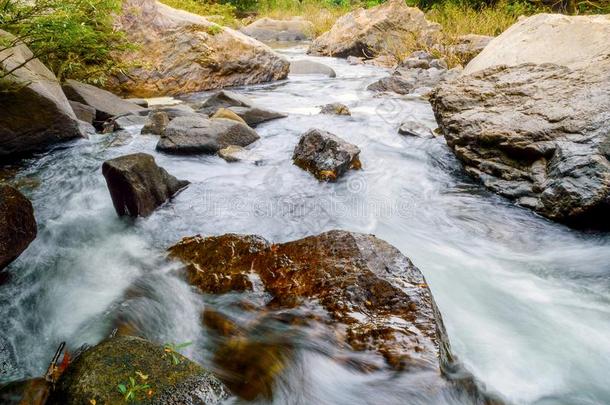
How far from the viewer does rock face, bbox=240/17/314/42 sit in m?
21.0

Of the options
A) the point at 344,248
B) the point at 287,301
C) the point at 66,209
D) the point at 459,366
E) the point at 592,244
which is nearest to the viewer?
the point at 459,366

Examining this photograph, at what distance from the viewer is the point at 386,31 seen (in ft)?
43.9

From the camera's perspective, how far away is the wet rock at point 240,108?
5.82 meters

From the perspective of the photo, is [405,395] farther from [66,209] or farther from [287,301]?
[66,209]

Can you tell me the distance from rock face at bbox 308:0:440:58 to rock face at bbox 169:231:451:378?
38.1 ft

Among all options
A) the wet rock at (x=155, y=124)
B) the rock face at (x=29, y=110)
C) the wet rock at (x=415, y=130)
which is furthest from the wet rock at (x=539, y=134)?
the rock face at (x=29, y=110)

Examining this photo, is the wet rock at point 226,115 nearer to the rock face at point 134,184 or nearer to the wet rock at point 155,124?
the wet rock at point 155,124

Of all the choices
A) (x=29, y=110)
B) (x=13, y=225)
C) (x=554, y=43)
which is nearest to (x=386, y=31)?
(x=554, y=43)

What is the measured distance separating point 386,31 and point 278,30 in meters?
9.75

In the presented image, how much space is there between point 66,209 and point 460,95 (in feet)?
14.6

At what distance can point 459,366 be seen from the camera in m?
2.01

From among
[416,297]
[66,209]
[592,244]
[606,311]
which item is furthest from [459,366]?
[66,209]

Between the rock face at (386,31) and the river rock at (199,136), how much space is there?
945cm

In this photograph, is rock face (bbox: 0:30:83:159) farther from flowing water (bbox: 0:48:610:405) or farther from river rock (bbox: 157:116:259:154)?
river rock (bbox: 157:116:259:154)
